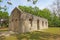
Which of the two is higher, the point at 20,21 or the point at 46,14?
the point at 46,14

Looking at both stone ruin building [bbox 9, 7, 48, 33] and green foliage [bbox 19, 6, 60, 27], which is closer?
stone ruin building [bbox 9, 7, 48, 33]

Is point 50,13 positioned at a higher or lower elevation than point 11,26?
higher

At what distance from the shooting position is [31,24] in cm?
3366

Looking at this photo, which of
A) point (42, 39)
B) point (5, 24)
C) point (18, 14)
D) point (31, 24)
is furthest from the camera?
Answer: point (5, 24)

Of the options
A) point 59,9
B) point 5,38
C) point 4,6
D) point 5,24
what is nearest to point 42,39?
point 5,38

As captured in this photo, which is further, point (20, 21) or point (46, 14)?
point (46, 14)

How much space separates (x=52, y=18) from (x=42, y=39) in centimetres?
4419

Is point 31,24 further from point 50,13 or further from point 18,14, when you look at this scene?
point 50,13

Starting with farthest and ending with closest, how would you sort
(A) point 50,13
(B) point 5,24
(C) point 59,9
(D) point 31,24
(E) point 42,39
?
1. (A) point 50,13
2. (B) point 5,24
3. (C) point 59,9
4. (D) point 31,24
5. (E) point 42,39

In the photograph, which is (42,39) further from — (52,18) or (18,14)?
(52,18)

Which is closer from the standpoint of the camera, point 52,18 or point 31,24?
point 31,24

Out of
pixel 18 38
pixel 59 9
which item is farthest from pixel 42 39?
pixel 59 9

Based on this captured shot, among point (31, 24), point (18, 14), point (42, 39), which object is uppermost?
point (18, 14)

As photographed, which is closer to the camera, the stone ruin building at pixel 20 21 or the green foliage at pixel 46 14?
the stone ruin building at pixel 20 21
